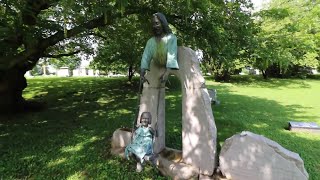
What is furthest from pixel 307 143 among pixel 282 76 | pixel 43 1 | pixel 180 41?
pixel 282 76

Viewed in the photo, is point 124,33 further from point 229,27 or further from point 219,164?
point 219,164

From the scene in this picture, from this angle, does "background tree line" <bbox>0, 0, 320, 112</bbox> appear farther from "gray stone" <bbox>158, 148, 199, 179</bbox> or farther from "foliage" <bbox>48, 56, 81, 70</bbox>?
"foliage" <bbox>48, 56, 81, 70</bbox>

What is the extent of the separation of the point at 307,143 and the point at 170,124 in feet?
12.6

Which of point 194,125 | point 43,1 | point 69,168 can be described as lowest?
point 69,168

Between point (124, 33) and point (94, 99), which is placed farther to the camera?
point (94, 99)

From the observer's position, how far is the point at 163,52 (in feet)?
17.6

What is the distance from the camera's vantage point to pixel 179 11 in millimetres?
8703

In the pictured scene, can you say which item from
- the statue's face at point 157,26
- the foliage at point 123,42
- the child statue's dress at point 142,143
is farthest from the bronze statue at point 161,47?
the foliage at point 123,42

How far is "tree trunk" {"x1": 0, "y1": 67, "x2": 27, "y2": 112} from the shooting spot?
35.1 feet

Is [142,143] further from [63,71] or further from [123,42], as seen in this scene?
[63,71]

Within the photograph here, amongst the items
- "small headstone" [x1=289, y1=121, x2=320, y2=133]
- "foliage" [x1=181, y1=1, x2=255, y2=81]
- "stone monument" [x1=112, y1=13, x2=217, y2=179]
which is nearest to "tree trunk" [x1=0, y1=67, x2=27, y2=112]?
"foliage" [x1=181, y1=1, x2=255, y2=81]

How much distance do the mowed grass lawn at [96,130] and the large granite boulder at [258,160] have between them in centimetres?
149

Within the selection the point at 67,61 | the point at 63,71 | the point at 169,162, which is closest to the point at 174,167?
the point at 169,162

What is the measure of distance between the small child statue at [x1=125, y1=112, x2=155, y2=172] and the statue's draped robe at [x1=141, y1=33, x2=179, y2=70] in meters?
0.99
